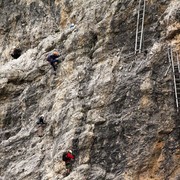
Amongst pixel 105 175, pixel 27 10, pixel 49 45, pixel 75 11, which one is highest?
pixel 27 10

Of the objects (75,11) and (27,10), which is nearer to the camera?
(75,11)

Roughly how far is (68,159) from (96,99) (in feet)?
9.29

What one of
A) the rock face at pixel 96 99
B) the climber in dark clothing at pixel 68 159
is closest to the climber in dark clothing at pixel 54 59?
the rock face at pixel 96 99

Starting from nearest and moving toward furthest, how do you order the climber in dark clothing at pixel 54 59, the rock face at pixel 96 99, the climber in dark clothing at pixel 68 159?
1. the rock face at pixel 96 99
2. the climber in dark clothing at pixel 68 159
3. the climber in dark clothing at pixel 54 59

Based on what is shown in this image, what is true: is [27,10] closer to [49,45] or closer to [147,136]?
[49,45]

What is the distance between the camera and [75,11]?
2917 cm

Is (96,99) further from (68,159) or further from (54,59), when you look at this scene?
(54,59)

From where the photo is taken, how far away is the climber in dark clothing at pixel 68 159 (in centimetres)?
2127

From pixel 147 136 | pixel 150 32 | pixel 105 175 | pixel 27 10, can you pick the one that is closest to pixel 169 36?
pixel 150 32

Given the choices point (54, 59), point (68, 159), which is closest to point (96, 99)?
point (68, 159)

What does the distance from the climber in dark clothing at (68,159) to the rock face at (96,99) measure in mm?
205

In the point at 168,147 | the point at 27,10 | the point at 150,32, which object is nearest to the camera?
the point at 168,147

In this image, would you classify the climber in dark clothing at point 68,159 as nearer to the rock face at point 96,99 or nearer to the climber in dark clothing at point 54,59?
the rock face at point 96,99

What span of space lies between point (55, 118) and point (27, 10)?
11.1 meters
